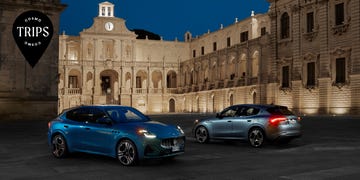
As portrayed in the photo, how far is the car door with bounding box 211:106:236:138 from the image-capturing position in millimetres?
14781

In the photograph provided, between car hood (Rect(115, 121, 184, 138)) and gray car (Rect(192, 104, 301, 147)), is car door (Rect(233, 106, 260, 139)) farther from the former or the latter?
car hood (Rect(115, 121, 184, 138))

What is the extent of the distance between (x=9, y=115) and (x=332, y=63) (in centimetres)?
2655

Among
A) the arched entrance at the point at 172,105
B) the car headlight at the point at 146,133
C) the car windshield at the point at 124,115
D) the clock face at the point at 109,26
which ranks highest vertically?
the clock face at the point at 109,26

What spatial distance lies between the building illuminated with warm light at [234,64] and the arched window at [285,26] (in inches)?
4.1

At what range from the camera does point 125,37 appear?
229 feet

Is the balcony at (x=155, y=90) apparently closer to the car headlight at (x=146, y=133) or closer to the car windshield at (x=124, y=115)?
the car windshield at (x=124, y=115)

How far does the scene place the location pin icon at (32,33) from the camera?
2277 cm

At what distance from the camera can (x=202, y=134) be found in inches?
619

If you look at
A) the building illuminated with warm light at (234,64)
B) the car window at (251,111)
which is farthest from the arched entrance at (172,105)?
the car window at (251,111)

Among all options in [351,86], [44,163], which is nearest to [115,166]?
[44,163]

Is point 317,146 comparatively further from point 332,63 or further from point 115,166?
point 332,63

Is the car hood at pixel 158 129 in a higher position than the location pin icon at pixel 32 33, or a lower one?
lower

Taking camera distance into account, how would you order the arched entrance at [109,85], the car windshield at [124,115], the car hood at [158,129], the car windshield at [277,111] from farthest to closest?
the arched entrance at [109,85], the car windshield at [277,111], the car windshield at [124,115], the car hood at [158,129]

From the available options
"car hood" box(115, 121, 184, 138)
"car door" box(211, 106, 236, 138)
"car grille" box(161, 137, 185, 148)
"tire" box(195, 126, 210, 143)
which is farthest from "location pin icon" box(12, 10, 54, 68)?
"car grille" box(161, 137, 185, 148)
